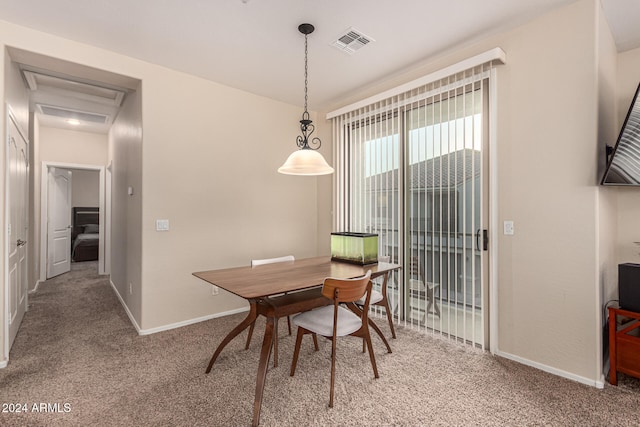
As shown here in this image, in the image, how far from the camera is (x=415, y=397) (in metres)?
2.03

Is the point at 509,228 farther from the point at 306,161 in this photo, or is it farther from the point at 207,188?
the point at 207,188

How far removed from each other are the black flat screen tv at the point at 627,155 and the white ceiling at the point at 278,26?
33.5 inches

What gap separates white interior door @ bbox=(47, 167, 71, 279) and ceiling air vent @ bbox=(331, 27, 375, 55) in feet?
18.9

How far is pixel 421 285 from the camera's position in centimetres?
312

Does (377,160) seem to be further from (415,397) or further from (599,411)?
(599,411)

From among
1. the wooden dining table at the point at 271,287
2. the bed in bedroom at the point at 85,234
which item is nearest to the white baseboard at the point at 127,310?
the wooden dining table at the point at 271,287

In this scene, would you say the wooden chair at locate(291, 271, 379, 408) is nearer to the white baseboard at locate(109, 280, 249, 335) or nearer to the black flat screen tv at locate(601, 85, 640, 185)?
the white baseboard at locate(109, 280, 249, 335)

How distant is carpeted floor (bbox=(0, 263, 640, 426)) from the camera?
1.82 meters

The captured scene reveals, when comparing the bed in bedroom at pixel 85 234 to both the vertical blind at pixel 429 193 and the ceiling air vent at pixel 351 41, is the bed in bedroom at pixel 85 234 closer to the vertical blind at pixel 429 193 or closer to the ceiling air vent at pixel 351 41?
the vertical blind at pixel 429 193

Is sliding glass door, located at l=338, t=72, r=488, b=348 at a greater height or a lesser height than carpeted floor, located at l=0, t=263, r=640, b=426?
greater

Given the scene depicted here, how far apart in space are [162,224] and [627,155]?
13.0ft

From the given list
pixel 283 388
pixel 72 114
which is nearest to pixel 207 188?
pixel 283 388

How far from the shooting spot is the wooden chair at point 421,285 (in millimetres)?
3018

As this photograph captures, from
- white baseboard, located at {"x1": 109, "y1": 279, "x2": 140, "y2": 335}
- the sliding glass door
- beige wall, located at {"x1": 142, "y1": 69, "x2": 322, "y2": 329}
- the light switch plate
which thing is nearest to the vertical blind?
the sliding glass door
